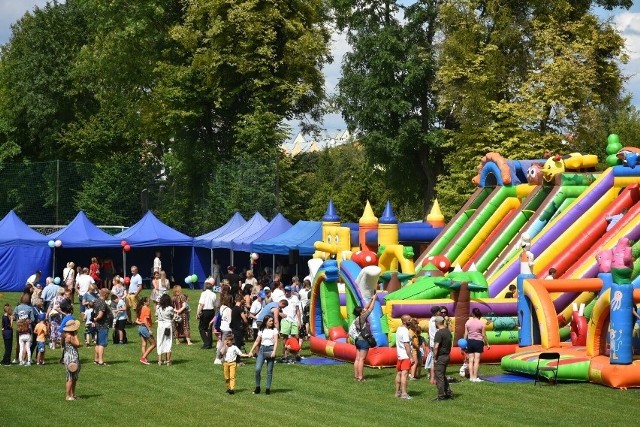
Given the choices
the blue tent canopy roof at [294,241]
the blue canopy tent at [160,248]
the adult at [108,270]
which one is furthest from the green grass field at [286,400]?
the blue canopy tent at [160,248]

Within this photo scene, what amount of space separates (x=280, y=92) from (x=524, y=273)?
2920 centimetres

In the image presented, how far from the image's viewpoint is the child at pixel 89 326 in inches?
952

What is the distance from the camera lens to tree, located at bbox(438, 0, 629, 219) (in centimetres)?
4166

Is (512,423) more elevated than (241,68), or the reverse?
(241,68)

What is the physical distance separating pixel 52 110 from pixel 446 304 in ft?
132

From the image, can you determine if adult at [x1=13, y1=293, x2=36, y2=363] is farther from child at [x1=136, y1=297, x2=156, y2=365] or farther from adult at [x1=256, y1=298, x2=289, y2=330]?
adult at [x1=256, y1=298, x2=289, y2=330]

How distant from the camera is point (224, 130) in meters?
53.0

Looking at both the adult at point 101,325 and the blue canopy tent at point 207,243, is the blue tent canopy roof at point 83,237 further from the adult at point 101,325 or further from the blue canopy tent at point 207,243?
the adult at point 101,325

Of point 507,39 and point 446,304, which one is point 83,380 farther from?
point 507,39

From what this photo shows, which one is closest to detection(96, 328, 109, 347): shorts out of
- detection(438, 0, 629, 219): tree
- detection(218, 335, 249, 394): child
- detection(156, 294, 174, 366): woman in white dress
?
detection(156, 294, 174, 366): woman in white dress

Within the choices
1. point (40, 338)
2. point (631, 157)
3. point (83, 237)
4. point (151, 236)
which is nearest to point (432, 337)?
point (631, 157)

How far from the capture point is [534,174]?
27.6m

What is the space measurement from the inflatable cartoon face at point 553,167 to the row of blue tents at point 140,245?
10643 millimetres

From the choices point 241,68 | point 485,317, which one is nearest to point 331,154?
point 241,68
